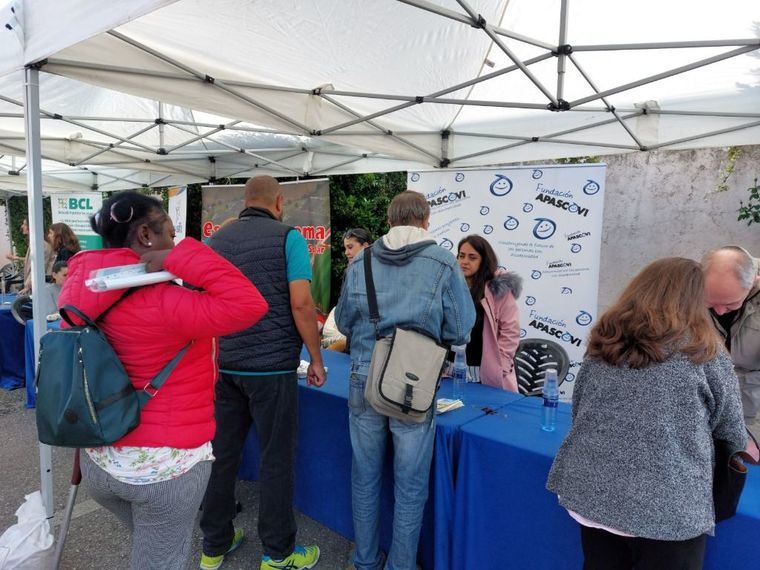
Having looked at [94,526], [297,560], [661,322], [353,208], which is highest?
[353,208]

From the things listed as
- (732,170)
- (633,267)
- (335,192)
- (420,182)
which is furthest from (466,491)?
(335,192)

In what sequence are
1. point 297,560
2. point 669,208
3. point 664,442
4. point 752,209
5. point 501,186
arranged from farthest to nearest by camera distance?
point 669,208
point 752,209
point 501,186
point 297,560
point 664,442

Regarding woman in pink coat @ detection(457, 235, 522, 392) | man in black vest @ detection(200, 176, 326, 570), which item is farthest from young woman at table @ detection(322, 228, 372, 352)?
man in black vest @ detection(200, 176, 326, 570)

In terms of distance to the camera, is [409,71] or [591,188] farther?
[591,188]

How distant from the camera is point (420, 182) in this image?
4562 millimetres

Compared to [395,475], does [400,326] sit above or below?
above

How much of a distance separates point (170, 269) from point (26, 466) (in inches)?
112

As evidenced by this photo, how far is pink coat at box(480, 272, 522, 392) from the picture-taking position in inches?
105

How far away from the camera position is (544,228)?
4086mm

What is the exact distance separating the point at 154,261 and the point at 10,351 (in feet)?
15.7

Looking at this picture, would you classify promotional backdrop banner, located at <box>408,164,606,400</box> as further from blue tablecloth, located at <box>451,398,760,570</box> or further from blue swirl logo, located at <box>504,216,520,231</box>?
blue tablecloth, located at <box>451,398,760,570</box>

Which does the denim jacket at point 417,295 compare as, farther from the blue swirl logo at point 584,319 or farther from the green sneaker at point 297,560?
the blue swirl logo at point 584,319

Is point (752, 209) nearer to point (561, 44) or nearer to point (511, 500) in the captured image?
point (561, 44)

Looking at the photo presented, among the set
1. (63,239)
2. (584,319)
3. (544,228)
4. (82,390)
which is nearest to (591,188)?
(544,228)
